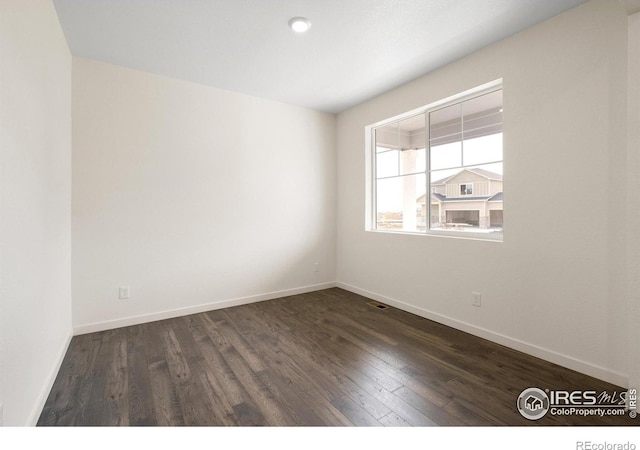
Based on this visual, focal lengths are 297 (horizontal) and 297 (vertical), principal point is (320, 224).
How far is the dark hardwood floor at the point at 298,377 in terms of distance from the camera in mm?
1734

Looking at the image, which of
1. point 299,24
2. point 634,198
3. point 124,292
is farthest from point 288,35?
point 124,292

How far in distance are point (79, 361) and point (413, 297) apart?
3.23 meters

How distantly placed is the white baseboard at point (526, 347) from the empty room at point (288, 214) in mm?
15

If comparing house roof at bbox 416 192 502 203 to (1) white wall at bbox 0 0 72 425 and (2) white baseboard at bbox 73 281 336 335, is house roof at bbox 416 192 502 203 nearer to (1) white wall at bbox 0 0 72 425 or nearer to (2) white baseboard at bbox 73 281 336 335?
(2) white baseboard at bbox 73 281 336 335

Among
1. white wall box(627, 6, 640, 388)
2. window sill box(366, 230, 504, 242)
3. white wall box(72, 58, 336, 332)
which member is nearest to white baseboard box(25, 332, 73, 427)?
white wall box(72, 58, 336, 332)

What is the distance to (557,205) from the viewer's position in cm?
231

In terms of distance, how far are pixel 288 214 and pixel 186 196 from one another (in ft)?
4.50

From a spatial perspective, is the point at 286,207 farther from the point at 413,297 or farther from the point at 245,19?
the point at 245,19

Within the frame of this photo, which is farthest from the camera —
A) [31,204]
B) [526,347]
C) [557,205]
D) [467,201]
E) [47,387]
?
[467,201]

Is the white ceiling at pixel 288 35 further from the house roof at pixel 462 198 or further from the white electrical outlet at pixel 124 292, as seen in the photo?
the white electrical outlet at pixel 124 292

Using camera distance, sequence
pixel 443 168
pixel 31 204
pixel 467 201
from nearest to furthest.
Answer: pixel 31 204 < pixel 467 201 < pixel 443 168

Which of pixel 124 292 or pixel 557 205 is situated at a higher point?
pixel 557 205

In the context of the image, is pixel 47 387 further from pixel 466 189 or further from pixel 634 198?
pixel 634 198

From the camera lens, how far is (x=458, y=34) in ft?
8.34
